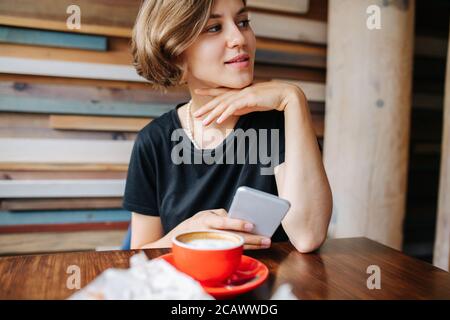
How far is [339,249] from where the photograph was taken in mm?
1269

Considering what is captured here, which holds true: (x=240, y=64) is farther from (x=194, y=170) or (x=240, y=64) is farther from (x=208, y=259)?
(x=208, y=259)

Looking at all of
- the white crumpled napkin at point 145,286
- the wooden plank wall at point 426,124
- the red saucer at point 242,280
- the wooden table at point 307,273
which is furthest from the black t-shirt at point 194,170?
the wooden plank wall at point 426,124

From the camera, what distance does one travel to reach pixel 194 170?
5.57 ft

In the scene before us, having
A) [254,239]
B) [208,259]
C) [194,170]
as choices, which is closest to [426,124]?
[194,170]

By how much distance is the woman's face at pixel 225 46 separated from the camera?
59.2 inches

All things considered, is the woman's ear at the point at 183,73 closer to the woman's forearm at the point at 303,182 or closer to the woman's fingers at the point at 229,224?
the woman's forearm at the point at 303,182

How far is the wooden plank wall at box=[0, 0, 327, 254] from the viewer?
2.41 m

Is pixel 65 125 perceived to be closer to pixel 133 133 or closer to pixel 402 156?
pixel 133 133

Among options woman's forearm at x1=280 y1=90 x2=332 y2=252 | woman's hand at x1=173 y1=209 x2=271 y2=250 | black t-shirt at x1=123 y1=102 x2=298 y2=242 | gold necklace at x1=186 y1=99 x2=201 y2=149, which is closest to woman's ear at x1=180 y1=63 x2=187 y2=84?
gold necklace at x1=186 y1=99 x2=201 y2=149

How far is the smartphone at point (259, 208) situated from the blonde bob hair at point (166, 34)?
728 millimetres

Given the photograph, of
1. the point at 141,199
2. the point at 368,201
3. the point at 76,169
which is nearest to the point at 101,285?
the point at 141,199

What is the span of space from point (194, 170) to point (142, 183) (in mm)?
232
